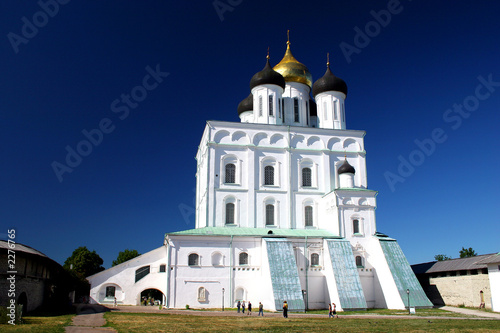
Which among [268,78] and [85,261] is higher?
[268,78]

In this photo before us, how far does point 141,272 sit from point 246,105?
580 inches

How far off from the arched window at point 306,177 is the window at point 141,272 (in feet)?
38.6

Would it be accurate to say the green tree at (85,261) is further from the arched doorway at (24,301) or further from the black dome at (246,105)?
the arched doorway at (24,301)

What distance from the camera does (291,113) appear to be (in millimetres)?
32594

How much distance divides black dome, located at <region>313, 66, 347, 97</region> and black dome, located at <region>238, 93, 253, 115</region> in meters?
5.07

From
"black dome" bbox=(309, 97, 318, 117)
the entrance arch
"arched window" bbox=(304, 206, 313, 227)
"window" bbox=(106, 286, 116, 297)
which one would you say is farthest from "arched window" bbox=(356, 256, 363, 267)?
"window" bbox=(106, 286, 116, 297)

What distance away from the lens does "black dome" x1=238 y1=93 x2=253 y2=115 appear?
33438 mm

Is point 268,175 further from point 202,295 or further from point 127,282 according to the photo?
point 127,282

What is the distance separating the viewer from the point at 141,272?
88.9ft

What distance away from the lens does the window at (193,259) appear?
2467cm

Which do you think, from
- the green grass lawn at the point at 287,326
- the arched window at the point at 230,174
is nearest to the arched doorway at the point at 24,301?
the green grass lawn at the point at 287,326

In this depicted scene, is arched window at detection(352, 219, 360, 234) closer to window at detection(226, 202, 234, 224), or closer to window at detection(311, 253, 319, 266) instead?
window at detection(311, 253, 319, 266)

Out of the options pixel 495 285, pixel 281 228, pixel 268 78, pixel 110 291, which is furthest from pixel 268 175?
pixel 495 285

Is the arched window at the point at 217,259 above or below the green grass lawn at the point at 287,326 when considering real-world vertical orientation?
above
